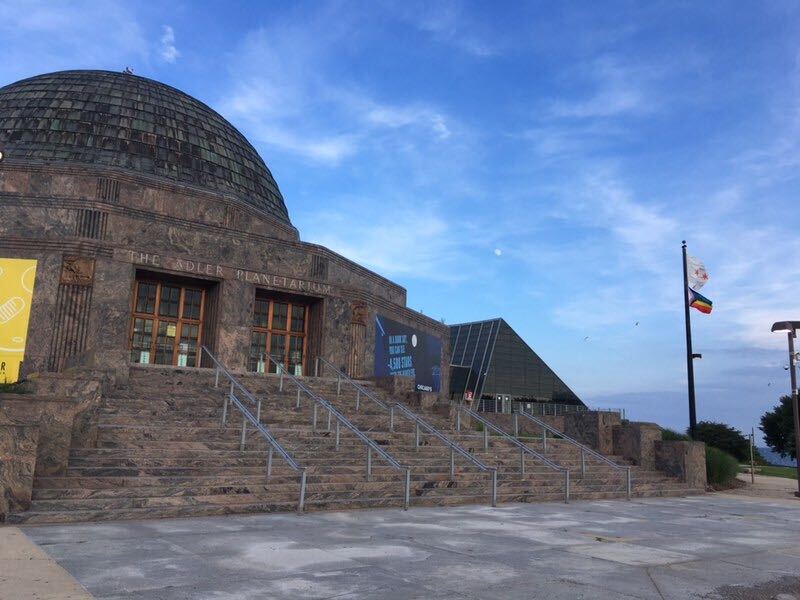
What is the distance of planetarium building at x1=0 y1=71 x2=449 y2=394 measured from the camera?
11711mm

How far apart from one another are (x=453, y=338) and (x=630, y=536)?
120 feet

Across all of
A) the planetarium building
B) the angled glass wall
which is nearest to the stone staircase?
the planetarium building

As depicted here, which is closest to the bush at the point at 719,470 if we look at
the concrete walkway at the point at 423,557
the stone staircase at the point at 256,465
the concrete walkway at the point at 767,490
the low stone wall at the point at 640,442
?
the concrete walkway at the point at 767,490

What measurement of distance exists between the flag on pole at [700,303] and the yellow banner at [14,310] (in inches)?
548

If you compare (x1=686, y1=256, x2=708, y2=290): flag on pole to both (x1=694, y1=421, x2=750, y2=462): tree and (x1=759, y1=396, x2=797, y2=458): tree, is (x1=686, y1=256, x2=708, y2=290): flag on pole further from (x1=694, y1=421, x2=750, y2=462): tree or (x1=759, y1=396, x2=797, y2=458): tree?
(x1=759, y1=396, x2=797, y2=458): tree

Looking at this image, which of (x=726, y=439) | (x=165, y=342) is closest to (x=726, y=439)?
(x=726, y=439)

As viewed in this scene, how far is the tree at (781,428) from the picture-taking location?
34112mm

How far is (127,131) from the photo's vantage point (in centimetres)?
1784

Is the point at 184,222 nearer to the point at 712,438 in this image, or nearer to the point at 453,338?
the point at 712,438

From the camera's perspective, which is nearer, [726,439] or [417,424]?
[417,424]

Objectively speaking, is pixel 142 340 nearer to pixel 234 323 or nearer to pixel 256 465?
pixel 234 323

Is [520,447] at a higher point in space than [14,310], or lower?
lower

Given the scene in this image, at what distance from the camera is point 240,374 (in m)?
11.8

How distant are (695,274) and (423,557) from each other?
43.8 feet
